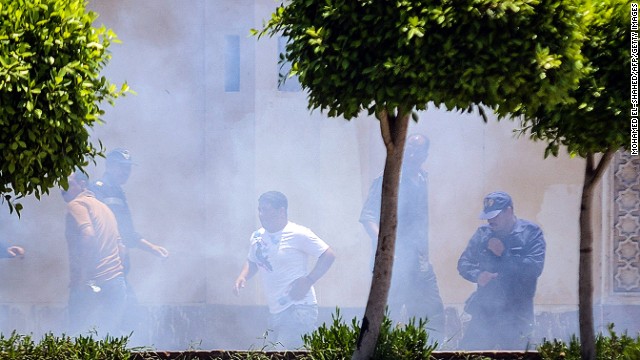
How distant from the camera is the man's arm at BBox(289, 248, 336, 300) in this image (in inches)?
314

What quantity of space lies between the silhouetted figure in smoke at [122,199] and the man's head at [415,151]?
2.56m

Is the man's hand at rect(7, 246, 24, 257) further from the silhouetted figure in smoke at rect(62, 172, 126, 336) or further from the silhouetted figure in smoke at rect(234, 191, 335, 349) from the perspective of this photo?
the silhouetted figure in smoke at rect(234, 191, 335, 349)

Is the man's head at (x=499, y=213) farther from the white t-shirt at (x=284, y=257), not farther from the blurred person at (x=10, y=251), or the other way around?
the blurred person at (x=10, y=251)

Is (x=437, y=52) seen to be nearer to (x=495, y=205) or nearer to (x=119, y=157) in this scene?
(x=495, y=205)

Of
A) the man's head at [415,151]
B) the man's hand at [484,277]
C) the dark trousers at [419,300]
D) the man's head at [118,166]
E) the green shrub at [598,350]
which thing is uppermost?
the man's head at [415,151]

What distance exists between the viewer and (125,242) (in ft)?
29.0

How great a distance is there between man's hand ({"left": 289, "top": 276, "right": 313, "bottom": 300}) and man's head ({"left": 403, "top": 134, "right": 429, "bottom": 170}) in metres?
1.50

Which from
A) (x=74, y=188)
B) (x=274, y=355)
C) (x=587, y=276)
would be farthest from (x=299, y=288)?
(x=587, y=276)

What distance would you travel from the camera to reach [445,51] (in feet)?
13.9

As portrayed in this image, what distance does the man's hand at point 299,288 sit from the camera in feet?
26.8

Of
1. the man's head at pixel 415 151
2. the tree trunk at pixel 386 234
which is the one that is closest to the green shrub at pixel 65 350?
the tree trunk at pixel 386 234

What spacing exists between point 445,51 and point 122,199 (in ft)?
17.2

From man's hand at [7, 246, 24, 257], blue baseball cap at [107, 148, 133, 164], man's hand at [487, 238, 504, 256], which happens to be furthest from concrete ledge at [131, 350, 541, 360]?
man's hand at [7, 246, 24, 257]

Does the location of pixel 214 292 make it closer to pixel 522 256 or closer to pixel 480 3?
pixel 522 256
